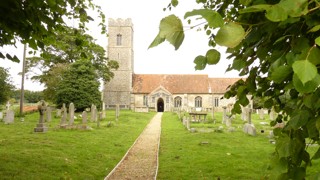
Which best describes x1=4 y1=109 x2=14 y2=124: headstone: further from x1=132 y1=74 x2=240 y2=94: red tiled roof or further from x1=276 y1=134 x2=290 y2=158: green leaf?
x1=132 y1=74 x2=240 y2=94: red tiled roof

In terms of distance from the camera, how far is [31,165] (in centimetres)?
808

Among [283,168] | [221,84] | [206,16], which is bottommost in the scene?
[283,168]

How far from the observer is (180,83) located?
54.5 meters

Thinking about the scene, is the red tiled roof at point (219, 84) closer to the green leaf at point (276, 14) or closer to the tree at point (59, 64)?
the tree at point (59, 64)

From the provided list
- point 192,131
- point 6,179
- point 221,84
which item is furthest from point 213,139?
point 221,84

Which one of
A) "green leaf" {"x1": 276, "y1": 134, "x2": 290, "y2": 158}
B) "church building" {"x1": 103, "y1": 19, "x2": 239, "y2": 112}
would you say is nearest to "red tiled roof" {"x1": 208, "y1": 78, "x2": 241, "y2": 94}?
"church building" {"x1": 103, "y1": 19, "x2": 239, "y2": 112}

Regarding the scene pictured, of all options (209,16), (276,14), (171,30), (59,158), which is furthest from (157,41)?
(59,158)

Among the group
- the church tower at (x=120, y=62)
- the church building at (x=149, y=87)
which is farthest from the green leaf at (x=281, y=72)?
the church tower at (x=120, y=62)

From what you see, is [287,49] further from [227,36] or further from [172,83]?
[172,83]

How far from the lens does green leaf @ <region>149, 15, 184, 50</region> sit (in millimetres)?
1165

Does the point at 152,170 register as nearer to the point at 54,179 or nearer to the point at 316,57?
the point at 54,179

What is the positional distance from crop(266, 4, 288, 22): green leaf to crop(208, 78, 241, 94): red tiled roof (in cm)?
5251

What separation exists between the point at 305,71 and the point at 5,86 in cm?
3334

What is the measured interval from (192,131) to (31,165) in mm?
11151
